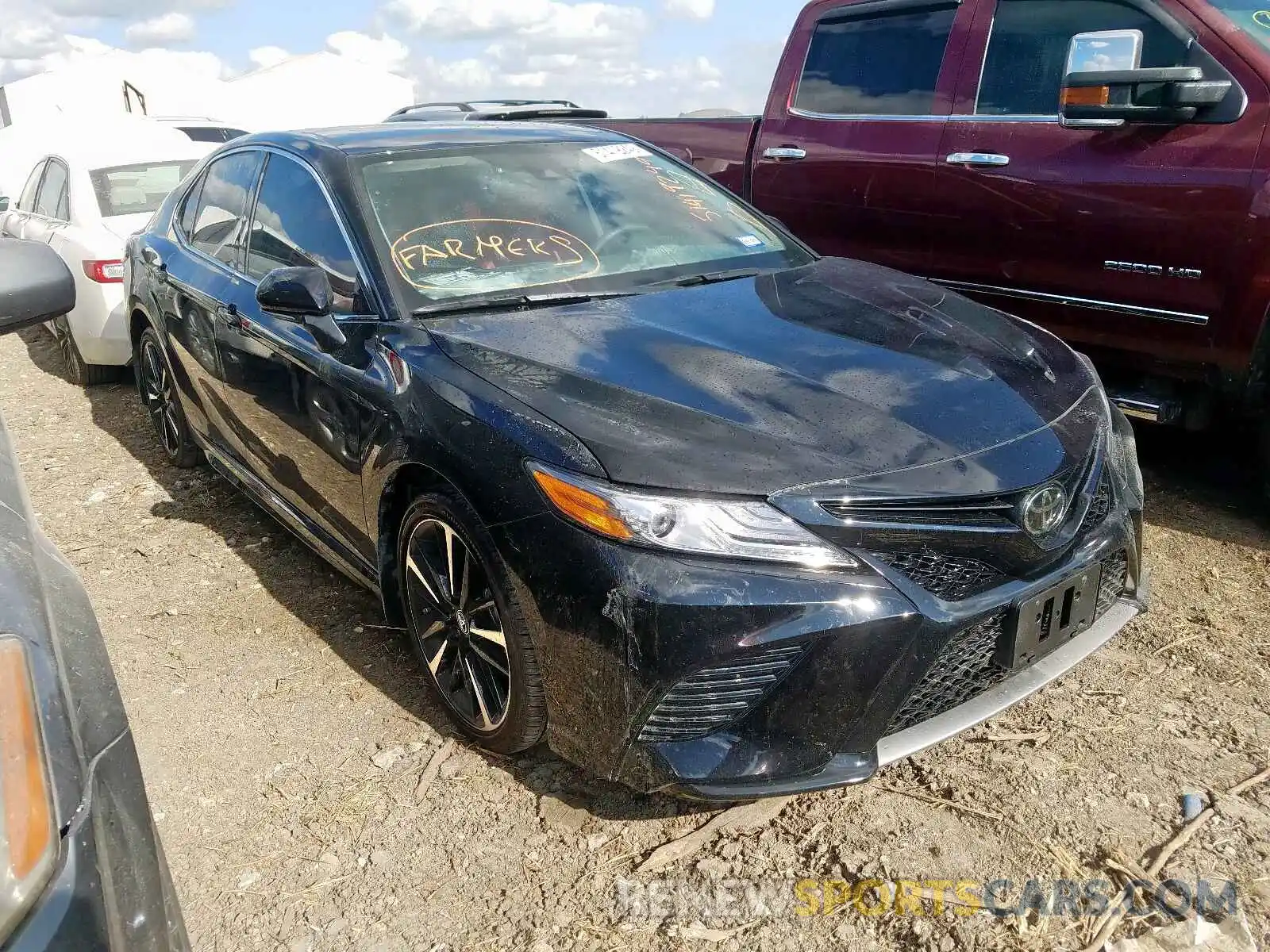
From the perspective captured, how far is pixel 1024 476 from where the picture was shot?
2225mm

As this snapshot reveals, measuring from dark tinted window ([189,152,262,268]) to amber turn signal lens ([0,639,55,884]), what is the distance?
2.76m

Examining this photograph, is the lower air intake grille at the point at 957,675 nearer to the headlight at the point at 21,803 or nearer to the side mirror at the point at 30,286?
the headlight at the point at 21,803

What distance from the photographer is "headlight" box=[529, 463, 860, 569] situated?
206cm

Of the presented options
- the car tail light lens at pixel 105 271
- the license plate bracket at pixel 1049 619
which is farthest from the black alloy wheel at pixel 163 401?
the license plate bracket at pixel 1049 619

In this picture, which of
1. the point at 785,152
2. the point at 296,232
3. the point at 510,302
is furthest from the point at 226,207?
the point at 785,152

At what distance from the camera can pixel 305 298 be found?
2.84 metres

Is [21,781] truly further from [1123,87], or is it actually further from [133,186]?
[133,186]

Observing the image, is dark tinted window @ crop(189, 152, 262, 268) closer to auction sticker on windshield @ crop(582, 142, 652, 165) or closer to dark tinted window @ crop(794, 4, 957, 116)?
auction sticker on windshield @ crop(582, 142, 652, 165)

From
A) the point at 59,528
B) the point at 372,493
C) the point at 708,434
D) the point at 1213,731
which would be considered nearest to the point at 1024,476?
the point at 708,434

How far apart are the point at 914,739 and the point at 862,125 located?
3.37 m

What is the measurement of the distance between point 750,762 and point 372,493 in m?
1.34

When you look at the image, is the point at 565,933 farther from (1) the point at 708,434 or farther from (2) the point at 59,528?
(2) the point at 59,528

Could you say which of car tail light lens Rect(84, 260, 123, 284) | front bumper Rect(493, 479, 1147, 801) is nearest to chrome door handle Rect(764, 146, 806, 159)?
front bumper Rect(493, 479, 1147, 801)

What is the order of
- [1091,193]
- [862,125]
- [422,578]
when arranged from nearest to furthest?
[422,578], [1091,193], [862,125]
